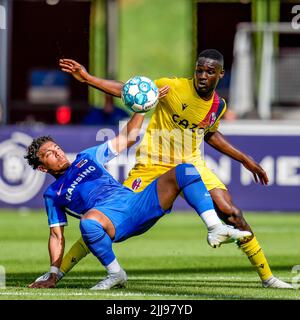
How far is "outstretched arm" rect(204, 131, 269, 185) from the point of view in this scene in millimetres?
10555

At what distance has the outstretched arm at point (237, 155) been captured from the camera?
34.6 ft

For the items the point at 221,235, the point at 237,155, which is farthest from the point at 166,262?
the point at 221,235

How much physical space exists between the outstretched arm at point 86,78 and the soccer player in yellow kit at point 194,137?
0.90 meters

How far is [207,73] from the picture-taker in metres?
10.1

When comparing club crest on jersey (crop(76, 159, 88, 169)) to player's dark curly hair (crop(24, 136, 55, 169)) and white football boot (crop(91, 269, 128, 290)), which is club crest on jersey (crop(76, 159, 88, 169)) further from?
white football boot (crop(91, 269, 128, 290))

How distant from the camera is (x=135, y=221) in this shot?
9.50m

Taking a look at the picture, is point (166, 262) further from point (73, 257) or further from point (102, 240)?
point (102, 240)

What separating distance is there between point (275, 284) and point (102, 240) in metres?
1.76

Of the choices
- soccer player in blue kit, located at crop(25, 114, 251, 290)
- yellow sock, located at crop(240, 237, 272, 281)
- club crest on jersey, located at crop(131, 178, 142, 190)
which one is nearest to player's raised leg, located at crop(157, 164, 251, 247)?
soccer player in blue kit, located at crop(25, 114, 251, 290)

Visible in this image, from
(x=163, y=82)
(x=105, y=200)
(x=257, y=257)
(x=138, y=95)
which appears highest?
(x=163, y=82)

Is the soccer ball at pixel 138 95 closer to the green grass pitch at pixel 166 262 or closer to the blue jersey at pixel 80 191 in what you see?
the blue jersey at pixel 80 191

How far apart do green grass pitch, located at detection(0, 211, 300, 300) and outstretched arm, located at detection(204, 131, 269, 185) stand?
1037 mm

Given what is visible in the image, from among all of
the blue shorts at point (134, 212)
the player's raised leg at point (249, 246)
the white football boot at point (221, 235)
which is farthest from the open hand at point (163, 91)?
the white football boot at point (221, 235)

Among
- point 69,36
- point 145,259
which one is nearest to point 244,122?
point 145,259
